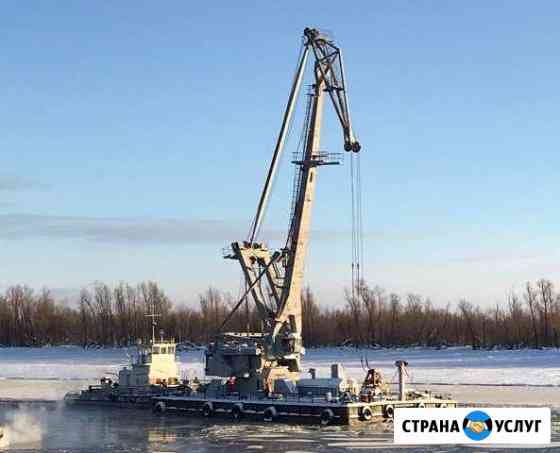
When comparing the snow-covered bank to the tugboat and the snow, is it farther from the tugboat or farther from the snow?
the tugboat

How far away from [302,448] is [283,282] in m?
15.4

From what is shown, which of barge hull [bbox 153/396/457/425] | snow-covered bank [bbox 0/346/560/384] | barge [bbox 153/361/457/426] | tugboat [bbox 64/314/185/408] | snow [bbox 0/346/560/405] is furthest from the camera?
snow-covered bank [bbox 0/346/560/384]

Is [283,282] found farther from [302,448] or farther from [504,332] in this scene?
[504,332]

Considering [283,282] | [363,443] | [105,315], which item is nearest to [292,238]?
[283,282]

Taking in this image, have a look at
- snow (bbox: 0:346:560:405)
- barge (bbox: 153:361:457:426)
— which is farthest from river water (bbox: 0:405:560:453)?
snow (bbox: 0:346:560:405)

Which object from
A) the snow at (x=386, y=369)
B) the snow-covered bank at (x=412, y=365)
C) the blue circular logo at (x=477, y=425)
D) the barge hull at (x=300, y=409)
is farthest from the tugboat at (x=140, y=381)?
the blue circular logo at (x=477, y=425)

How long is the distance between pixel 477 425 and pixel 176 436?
1049 cm

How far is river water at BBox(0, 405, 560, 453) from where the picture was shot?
30562mm

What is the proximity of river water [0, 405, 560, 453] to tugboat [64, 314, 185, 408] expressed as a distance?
5.84 meters

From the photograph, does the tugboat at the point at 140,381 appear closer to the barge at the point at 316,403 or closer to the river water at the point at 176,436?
the barge at the point at 316,403

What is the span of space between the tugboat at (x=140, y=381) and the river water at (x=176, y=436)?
584 cm

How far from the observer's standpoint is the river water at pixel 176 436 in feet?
100

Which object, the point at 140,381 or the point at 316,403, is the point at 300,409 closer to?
the point at 316,403

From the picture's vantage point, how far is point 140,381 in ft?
166
